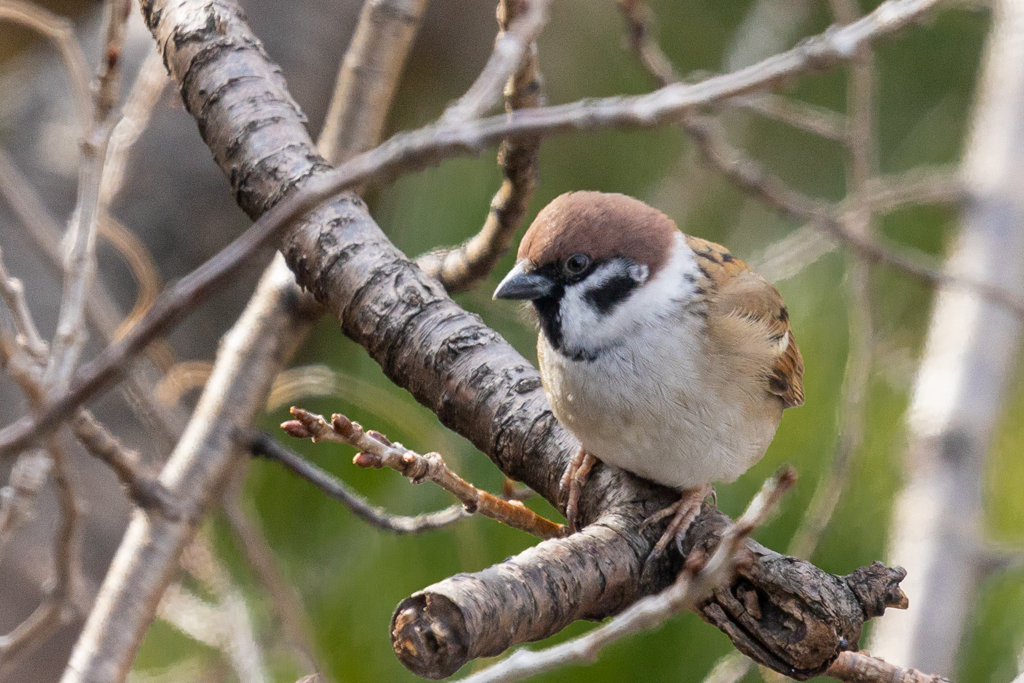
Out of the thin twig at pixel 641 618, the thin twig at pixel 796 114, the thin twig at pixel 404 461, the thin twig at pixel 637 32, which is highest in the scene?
the thin twig at pixel 796 114

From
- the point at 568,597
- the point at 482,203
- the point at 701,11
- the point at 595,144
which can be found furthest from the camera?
the point at 701,11

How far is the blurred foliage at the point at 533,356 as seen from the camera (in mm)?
2244

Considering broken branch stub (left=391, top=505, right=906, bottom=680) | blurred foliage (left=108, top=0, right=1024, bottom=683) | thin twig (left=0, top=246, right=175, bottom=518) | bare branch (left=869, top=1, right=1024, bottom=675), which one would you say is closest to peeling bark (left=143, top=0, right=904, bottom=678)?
broken branch stub (left=391, top=505, right=906, bottom=680)

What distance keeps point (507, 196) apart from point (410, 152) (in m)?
0.91

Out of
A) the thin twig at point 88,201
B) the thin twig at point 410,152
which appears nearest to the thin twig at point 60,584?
the thin twig at point 88,201

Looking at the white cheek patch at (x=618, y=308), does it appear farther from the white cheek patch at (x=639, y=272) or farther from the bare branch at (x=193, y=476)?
the bare branch at (x=193, y=476)

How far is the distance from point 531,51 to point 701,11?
269cm

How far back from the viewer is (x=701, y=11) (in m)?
3.77

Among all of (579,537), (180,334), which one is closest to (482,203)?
(180,334)

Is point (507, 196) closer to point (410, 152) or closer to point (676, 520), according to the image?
point (676, 520)

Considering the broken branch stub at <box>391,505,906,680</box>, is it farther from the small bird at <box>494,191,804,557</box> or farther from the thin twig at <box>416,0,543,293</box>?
the thin twig at <box>416,0,543,293</box>

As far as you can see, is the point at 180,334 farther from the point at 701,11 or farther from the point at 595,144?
the point at 701,11

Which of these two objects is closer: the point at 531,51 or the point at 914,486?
the point at 531,51

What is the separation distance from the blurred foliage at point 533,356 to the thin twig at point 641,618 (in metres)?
1.18
